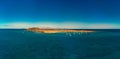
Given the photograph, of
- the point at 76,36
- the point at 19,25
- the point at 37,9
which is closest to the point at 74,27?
the point at 76,36

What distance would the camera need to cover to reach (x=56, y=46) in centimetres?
225

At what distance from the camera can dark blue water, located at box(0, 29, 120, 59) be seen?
7.34 feet

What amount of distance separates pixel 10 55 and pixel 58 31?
572mm

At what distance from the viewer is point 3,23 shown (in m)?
2.30

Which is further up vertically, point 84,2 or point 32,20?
point 84,2

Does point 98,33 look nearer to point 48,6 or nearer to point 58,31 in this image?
point 58,31

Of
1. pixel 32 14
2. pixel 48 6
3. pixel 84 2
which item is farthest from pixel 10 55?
pixel 84 2

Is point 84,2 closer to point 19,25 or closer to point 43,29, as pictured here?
point 43,29

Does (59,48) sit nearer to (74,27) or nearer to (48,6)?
(74,27)

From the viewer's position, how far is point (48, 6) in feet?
7.40

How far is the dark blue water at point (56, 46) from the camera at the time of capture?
2.24m

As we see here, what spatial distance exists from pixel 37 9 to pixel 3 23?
40cm

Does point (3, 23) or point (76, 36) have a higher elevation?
point (3, 23)

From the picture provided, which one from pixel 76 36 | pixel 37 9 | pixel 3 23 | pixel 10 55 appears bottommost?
pixel 10 55
